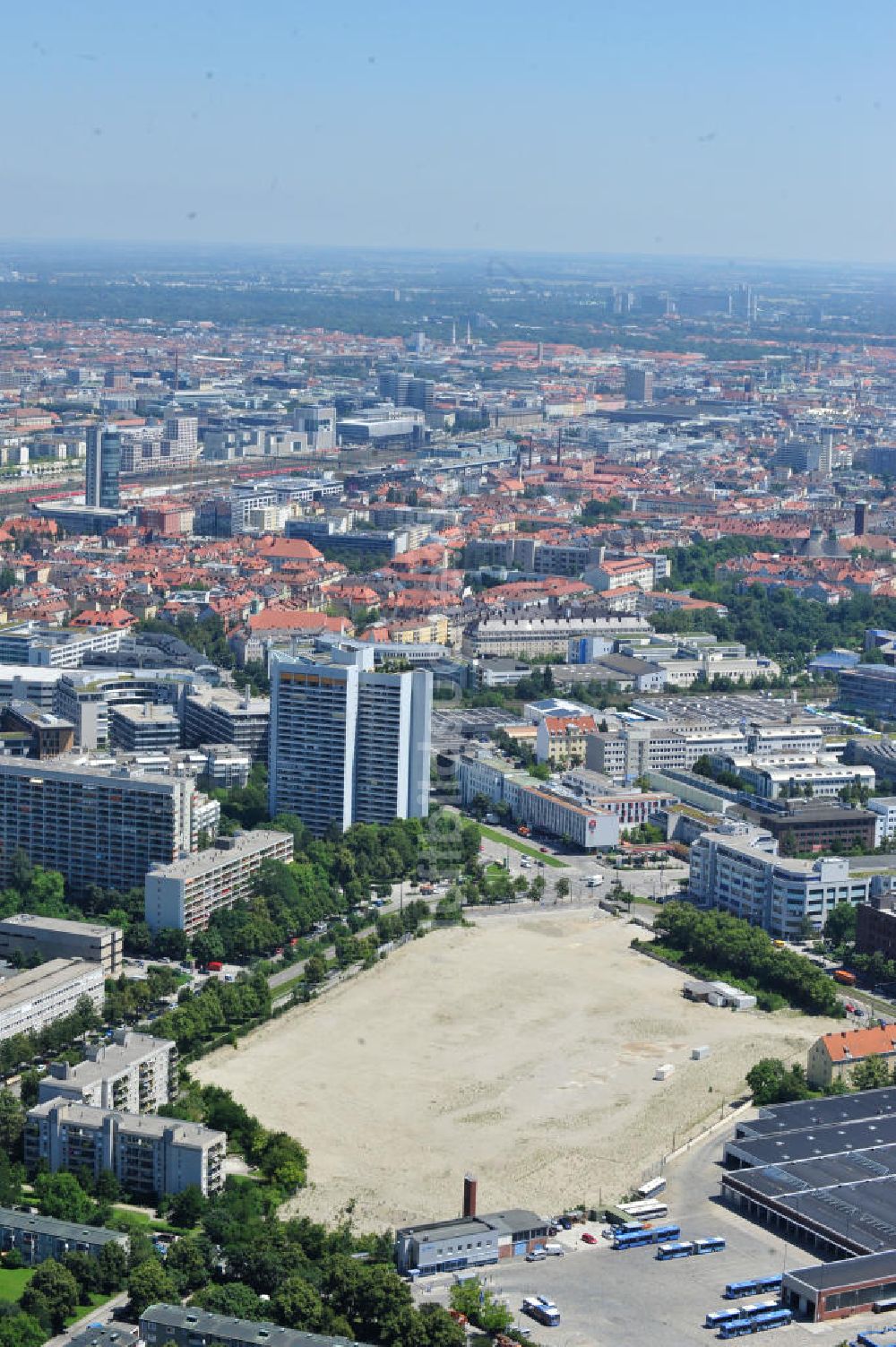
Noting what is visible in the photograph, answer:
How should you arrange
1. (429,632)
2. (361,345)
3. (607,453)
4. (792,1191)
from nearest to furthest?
(792,1191) < (429,632) < (607,453) < (361,345)

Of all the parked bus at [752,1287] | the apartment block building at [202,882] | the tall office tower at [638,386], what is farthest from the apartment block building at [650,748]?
the tall office tower at [638,386]

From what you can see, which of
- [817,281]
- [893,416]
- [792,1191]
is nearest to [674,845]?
[792,1191]

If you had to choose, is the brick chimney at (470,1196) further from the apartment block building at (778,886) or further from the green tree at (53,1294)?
the apartment block building at (778,886)

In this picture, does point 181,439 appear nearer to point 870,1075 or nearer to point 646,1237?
point 870,1075

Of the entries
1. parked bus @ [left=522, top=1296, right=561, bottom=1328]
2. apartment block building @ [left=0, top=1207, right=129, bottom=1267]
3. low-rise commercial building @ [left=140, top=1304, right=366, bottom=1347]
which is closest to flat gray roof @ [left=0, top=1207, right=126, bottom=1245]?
apartment block building @ [left=0, top=1207, right=129, bottom=1267]

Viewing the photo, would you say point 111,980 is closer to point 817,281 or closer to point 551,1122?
point 551,1122

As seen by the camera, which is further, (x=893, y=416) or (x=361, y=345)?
(x=361, y=345)

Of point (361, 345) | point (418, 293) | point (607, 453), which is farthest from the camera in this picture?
point (418, 293)

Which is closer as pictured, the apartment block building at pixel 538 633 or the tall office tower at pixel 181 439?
the apartment block building at pixel 538 633

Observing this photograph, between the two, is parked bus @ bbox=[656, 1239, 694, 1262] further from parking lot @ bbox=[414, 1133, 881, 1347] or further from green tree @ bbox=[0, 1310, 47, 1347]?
green tree @ bbox=[0, 1310, 47, 1347]
